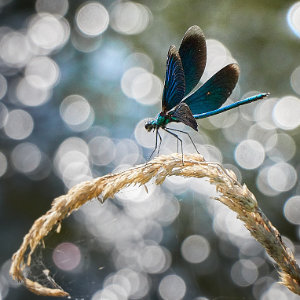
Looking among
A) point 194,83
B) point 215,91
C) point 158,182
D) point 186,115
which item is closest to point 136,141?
point 194,83

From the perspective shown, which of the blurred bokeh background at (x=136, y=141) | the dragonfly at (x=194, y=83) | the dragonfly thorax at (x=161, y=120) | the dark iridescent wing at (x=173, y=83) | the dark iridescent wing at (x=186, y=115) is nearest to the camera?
the dark iridescent wing at (x=186, y=115)

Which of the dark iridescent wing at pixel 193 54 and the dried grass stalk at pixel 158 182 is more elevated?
the dark iridescent wing at pixel 193 54

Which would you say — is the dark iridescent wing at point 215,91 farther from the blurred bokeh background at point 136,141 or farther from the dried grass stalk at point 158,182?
the blurred bokeh background at point 136,141

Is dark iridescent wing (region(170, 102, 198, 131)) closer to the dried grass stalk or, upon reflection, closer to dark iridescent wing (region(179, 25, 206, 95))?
the dried grass stalk

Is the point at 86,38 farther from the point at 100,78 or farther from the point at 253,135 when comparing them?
the point at 253,135

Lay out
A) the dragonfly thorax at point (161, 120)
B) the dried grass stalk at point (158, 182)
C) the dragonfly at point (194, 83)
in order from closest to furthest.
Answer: the dried grass stalk at point (158, 182) < the dragonfly at point (194, 83) < the dragonfly thorax at point (161, 120)

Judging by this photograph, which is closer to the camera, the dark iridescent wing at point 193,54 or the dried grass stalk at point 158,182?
the dried grass stalk at point 158,182

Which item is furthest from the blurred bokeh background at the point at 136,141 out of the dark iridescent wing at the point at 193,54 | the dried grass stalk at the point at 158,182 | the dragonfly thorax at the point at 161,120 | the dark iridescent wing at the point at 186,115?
the dried grass stalk at the point at 158,182

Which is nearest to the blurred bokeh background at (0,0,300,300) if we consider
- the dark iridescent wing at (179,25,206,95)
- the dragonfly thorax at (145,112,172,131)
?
the dark iridescent wing at (179,25,206,95)
